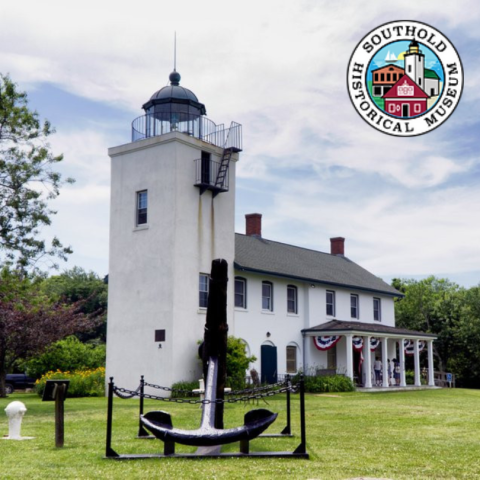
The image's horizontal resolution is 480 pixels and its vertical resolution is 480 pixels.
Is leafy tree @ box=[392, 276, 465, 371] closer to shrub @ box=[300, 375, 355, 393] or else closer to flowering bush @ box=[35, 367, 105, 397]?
shrub @ box=[300, 375, 355, 393]

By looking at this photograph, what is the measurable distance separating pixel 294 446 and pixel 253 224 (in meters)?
26.9

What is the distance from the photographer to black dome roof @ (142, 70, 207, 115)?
28.9 meters

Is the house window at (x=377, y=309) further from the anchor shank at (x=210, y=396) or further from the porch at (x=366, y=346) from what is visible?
the anchor shank at (x=210, y=396)

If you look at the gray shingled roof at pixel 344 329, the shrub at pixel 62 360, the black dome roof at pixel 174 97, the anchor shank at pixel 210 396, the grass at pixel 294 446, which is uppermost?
the black dome roof at pixel 174 97

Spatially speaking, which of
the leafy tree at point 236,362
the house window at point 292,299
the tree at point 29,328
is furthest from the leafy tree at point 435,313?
the tree at point 29,328

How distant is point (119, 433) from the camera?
43.0 ft

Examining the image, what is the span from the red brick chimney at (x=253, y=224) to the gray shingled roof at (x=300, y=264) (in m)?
0.73

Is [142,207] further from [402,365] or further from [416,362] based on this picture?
[416,362]

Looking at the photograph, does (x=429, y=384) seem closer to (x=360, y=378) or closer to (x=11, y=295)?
(x=360, y=378)

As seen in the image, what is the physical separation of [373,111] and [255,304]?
17.0m

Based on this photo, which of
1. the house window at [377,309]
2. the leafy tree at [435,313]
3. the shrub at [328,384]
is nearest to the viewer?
the shrub at [328,384]

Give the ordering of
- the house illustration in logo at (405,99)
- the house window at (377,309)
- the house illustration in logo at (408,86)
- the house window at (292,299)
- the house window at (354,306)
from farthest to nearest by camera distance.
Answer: the house window at (377,309)
the house window at (354,306)
the house window at (292,299)
the house illustration in logo at (405,99)
the house illustration in logo at (408,86)

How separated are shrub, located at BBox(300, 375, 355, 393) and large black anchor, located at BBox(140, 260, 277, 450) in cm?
1911

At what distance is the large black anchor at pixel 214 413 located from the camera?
8938 millimetres
